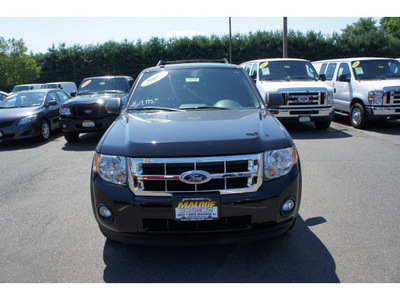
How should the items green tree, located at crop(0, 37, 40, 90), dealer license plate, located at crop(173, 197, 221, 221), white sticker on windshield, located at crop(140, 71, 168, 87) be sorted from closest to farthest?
1. dealer license plate, located at crop(173, 197, 221, 221)
2. white sticker on windshield, located at crop(140, 71, 168, 87)
3. green tree, located at crop(0, 37, 40, 90)

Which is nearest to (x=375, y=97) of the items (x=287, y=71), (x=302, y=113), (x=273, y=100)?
(x=302, y=113)

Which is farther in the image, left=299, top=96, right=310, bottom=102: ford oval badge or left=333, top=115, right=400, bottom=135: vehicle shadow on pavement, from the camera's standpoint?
left=333, top=115, right=400, bottom=135: vehicle shadow on pavement

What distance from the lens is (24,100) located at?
420 inches

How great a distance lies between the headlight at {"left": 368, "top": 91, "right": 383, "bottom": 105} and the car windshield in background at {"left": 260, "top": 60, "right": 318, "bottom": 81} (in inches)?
65.4

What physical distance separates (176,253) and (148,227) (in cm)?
57

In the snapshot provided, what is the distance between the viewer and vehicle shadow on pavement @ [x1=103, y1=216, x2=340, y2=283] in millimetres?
2740

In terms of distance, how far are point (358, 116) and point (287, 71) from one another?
248 centimetres

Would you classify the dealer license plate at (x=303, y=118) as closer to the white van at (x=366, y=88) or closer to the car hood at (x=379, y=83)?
the white van at (x=366, y=88)

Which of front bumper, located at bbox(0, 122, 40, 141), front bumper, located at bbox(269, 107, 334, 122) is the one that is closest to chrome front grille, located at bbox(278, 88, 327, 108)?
front bumper, located at bbox(269, 107, 334, 122)

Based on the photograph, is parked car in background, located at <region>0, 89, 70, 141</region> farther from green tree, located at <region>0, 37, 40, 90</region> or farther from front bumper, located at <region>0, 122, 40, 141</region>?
green tree, located at <region>0, 37, 40, 90</region>

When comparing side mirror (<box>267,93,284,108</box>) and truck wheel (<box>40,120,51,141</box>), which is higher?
side mirror (<box>267,93,284,108</box>)

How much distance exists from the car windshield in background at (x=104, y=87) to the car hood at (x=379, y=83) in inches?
272

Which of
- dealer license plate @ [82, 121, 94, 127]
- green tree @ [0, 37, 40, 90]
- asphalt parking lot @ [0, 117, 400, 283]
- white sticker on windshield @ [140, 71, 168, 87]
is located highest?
green tree @ [0, 37, 40, 90]

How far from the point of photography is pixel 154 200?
2.64 metres
